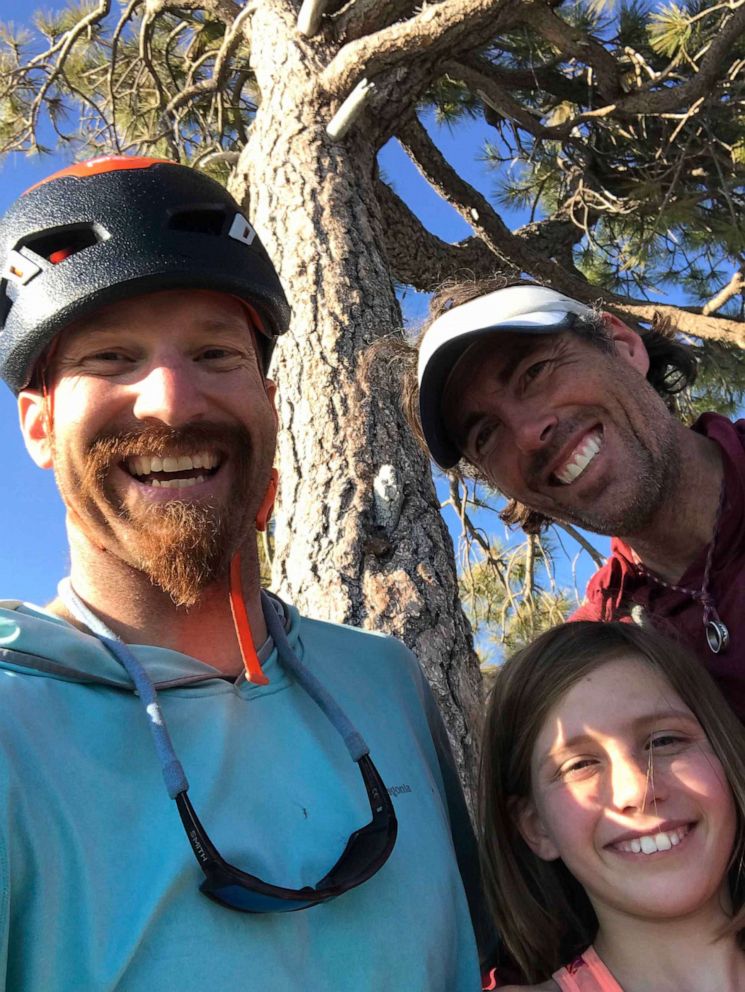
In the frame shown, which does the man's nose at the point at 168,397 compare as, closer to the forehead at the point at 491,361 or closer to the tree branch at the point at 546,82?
the forehead at the point at 491,361

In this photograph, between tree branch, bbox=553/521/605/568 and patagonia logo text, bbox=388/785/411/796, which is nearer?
patagonia logo text, bbox=388/785/411/796

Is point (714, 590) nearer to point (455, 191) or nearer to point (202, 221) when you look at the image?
point (202, 221)

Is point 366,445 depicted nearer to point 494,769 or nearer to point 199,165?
point 494,769

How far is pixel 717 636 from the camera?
183 cm

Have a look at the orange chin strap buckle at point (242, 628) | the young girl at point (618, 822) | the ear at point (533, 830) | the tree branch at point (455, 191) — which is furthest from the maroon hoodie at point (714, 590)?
the tree branch at point (455, 191)

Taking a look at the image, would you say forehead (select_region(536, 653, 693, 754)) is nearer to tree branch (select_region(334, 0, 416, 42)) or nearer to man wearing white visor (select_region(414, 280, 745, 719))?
man wearing white visor (select_region(414, 280, 745, 719))

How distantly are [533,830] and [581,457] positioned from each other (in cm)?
80

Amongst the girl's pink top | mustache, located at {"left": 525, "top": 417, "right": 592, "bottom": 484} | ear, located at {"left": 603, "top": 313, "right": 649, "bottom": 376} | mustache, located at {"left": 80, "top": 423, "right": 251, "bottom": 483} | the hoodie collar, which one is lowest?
the girl's pink top

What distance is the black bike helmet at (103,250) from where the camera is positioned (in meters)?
1.46

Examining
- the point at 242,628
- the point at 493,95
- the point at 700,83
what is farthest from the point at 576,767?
the point at 493,95

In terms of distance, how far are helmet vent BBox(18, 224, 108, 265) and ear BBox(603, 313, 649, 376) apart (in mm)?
1244

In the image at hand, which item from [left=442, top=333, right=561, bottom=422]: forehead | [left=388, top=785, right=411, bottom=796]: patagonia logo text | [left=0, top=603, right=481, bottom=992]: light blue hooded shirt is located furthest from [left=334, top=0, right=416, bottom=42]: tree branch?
[left=388, top=785, right=411, bottom=796]: patagonia logo text

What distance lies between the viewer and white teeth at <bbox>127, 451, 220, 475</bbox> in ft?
4.76

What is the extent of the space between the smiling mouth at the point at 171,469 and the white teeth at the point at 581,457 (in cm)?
89
